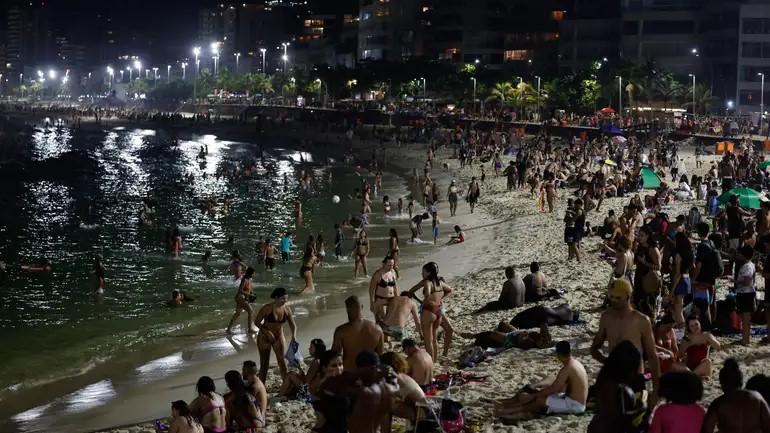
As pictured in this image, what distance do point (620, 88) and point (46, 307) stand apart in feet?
189

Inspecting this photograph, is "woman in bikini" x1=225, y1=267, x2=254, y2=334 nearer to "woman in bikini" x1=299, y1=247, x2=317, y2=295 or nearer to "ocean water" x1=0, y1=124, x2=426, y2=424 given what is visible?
"ocean water" x1=0, y1=124, x2=426, y2=424

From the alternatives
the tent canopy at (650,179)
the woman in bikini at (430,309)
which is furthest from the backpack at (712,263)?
the tent canopy at (650,179)

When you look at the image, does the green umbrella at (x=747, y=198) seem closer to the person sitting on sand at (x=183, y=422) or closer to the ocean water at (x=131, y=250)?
the ocean water at (x=131, y=250)

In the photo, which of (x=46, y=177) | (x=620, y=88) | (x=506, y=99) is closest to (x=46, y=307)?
(x=46, y=177)

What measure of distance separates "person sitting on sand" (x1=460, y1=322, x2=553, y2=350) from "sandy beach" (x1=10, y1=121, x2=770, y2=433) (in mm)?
181

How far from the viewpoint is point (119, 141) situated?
313 ft

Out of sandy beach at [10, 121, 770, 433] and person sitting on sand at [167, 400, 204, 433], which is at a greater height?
person sitting on sand at [167, 400, 204, 433]

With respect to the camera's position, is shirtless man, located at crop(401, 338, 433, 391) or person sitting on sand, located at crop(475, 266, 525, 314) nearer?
shirtless man, located at crop(401, 338, 433, 391)

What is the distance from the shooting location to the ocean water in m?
17.2

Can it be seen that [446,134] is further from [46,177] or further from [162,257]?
[162,257]

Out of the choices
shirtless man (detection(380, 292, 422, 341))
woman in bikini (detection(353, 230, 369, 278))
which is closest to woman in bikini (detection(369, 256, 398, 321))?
shirtless man (detection(380, 292, 422, 341))

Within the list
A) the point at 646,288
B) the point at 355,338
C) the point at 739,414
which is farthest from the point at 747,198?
the point at 739,414

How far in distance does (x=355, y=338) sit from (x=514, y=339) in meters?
4.51

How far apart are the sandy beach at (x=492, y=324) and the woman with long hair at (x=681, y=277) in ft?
2.54
